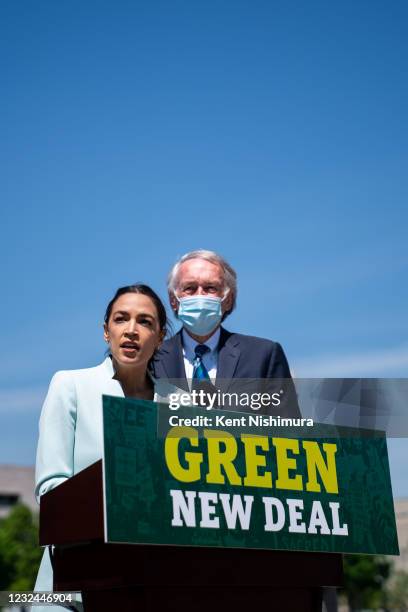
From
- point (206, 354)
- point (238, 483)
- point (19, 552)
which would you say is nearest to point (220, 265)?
point (206, 354)

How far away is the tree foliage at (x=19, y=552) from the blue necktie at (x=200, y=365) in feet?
231

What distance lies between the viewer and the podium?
3096 mm

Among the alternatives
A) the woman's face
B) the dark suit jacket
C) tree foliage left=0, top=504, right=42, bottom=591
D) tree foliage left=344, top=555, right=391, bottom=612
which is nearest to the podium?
the woman's face

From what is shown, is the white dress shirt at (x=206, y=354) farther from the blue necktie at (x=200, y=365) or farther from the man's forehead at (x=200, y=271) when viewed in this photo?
the man's forehead at (x=200, y=271)

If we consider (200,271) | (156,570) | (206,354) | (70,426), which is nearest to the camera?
(156,570)

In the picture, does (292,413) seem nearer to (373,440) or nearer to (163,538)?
(373,440)

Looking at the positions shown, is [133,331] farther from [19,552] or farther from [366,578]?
[366,578]

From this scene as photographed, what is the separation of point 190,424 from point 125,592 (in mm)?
→ 637

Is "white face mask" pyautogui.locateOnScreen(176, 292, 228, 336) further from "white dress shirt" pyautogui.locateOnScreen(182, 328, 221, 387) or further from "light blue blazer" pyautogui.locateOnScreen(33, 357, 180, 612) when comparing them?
"light blue blazer" pyautogui.locateOnScreen(33, 357, 180, 612)

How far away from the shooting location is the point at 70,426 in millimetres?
3973

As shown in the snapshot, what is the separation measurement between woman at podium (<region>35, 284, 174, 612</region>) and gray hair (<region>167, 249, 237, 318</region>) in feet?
4.50

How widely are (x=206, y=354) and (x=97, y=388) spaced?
4.58 ft

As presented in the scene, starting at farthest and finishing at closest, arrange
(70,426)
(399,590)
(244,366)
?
(399,590), (244,366), (70,426)

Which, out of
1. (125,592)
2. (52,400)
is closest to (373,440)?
(125,592)
